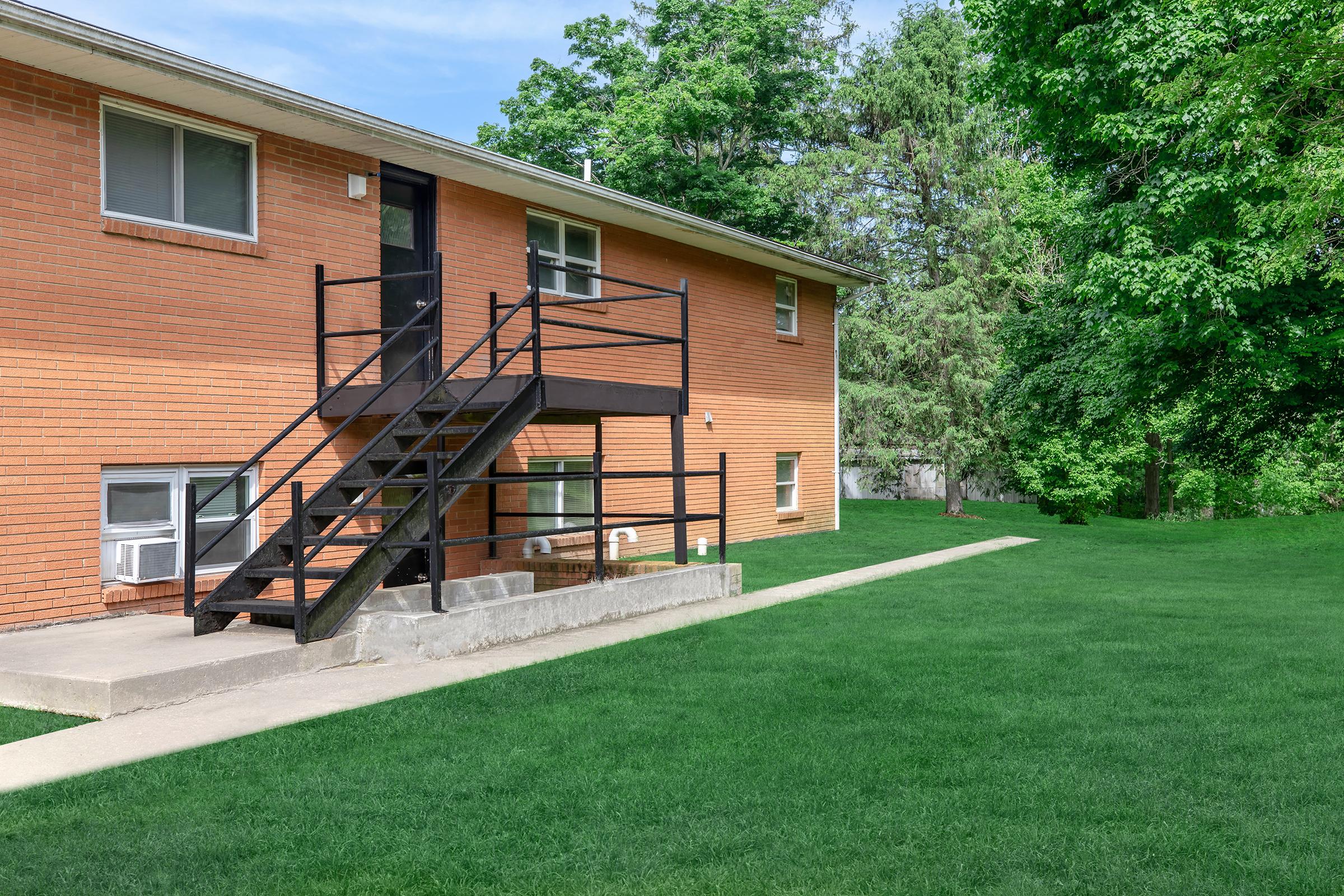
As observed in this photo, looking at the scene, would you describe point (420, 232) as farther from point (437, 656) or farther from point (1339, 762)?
point (1339, 762)

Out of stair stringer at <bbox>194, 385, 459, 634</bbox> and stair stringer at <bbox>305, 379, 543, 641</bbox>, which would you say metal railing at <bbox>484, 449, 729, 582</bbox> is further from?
stair stringer at <bbox>194, 385, 459, 634</bbox>

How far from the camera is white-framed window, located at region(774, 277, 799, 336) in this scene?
20.2 m

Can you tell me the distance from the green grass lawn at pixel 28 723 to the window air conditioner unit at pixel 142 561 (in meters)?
3.07

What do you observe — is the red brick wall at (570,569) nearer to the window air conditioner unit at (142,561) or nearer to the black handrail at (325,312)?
the black handrail at (325,312)

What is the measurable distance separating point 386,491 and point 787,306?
434 inches

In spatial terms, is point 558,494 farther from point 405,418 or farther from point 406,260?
point 405,418

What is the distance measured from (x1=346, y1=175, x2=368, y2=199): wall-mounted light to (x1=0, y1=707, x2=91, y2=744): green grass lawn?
6.52 meters

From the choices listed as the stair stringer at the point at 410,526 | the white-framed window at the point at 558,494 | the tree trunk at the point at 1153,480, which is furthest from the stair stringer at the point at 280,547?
the tree trunk at the point at 1153,480

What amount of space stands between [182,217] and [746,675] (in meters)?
6.59

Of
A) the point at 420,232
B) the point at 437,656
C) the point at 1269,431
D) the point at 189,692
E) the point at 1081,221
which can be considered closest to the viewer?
the point at 189,692

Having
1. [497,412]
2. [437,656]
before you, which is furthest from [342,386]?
[437,656]

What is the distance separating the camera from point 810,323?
2102 cm

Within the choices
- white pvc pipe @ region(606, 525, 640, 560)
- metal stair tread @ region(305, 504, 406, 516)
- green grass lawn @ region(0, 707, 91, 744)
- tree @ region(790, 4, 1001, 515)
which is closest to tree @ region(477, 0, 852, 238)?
tree @ region(790, 4, 1001, 515)

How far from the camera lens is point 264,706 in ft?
21.6
